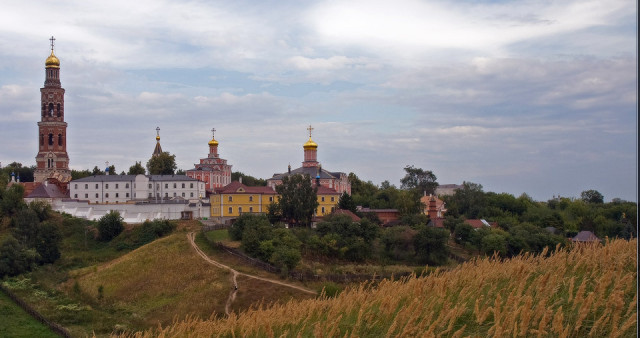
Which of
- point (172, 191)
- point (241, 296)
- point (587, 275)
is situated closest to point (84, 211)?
point (172, 191)

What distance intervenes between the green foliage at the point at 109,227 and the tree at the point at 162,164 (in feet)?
64.6

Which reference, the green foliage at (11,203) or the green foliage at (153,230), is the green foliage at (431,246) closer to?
the green foliage at (153,230)

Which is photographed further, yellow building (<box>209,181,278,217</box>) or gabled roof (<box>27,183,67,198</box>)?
yellow building (<box>209,181,278,217</box>)

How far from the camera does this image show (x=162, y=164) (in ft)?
245

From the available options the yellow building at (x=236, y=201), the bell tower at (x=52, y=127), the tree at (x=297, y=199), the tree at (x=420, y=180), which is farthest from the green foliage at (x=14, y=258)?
the tree at (x=420, y=180)

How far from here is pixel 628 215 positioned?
62.2 meters

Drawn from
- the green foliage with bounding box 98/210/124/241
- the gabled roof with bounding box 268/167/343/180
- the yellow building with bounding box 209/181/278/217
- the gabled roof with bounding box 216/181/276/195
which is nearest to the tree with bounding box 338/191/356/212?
the yellow building with bounding box 209/181/278/217

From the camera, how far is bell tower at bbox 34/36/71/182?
237 ft

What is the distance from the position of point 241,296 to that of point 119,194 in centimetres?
3081

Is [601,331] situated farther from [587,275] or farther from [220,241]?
[220,241]

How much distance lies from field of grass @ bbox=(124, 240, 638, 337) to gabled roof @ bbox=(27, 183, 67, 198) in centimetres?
5314

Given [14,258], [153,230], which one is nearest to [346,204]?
[153,230]

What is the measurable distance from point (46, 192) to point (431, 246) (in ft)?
118

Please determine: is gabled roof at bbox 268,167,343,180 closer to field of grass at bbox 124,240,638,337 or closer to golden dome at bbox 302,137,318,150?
golden dome at bbox 302,137,318,150
